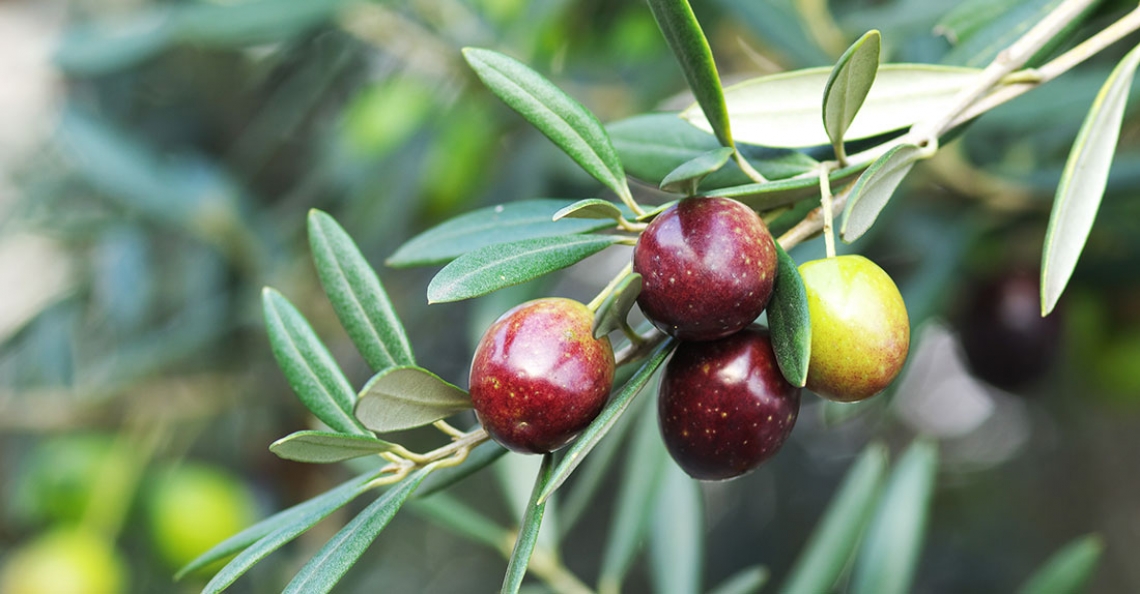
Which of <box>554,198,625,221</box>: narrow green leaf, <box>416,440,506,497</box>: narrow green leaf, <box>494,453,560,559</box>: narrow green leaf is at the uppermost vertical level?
<box>554,198,625,221</box>: narrow green leaf

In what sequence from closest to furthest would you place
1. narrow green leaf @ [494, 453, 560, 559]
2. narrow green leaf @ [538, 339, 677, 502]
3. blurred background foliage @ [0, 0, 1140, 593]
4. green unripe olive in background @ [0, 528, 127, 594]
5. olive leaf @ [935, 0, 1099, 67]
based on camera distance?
1. narrow green leaf @ [538, 339, 677, 502]
2. olive leaf @ [935, 0, 1099, 67]
3. narrow green leaf @ [494, 453, 560, 559]
4. blurred background foliage @ [0, 0, 1140, 593]
5. green unripe olive in background @ [0, 528, 127, 594]

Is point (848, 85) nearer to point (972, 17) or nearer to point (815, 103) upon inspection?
point (815, 103)

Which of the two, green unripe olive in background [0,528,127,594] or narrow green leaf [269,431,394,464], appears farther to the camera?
green unripe olive in background [0,528,127,594]

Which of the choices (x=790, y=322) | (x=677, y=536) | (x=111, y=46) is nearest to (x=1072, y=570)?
(x=677, y=536)

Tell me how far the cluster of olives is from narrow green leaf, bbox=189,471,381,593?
0.11 m

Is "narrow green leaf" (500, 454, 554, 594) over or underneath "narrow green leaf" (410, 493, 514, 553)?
over

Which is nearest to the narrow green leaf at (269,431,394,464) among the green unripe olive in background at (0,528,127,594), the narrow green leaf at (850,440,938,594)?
the narrow green leaf at (850,440,938,594)

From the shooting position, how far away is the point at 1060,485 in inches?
94.0

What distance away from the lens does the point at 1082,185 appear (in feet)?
1.78

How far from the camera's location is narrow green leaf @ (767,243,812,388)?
1.51ft

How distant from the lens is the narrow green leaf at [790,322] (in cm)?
46

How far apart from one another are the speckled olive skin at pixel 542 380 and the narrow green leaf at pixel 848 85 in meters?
0.20

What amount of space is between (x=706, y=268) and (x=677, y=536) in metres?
0.67

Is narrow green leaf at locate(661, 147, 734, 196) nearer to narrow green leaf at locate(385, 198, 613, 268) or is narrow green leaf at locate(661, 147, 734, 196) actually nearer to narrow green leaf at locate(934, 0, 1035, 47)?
narrow green leaf at locate(385, 198, 613, 268)
